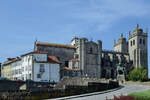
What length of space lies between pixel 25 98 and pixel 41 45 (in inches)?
2885

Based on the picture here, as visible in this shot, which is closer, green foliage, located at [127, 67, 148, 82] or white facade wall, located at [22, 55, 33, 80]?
white facade wall, located at [22, 55, 33, 80]

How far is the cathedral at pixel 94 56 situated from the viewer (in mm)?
101906

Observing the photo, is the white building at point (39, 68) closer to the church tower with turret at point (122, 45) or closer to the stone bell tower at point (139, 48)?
the stone bell tower at point (139, 48)

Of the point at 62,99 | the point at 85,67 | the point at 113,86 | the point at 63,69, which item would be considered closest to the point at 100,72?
the point at 85,67

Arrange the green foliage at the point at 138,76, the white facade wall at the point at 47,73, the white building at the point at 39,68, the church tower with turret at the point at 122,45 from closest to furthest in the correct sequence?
the white facade wall at the point at 47,73
the white building at the point at 39,68
the green foliage at the point at 138,76
the church tower with turret at the point at 122,45

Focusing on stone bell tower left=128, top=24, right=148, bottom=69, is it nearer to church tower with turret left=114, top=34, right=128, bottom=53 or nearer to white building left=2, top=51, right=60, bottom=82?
church tower with turret left=114, top=34, right=128, bottom=53

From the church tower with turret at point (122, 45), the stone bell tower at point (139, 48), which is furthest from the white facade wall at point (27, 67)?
the church tower with turret at point (122, 45)

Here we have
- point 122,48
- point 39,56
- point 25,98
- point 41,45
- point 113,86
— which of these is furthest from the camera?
point 122,48

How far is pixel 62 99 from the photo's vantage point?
30.2 meters

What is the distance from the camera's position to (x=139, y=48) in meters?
123

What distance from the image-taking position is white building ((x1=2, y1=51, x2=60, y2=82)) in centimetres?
8218

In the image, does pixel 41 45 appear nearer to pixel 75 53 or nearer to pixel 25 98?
pixel 75 53

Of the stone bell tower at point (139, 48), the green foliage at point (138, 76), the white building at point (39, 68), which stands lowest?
the green foliage at point (138, 76)

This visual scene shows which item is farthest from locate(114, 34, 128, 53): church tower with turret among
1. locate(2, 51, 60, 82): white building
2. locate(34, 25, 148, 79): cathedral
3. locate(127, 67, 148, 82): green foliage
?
locate(2, 51, 60, 82): white building
